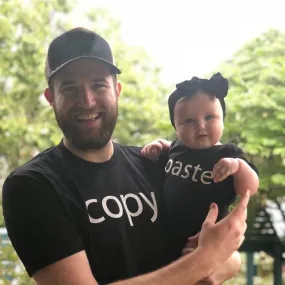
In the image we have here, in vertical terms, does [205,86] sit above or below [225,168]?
above

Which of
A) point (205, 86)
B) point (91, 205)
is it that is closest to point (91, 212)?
point (91, 205)

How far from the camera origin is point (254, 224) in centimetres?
283

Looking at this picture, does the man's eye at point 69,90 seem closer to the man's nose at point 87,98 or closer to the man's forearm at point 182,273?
the man's nose at point 87,98

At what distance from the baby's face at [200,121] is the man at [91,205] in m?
0.13

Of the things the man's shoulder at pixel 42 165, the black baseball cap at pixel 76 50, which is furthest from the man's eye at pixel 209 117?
the man's shoulder at pixel 42 165

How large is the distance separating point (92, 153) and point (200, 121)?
24 cm

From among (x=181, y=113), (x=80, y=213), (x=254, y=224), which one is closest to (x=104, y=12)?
(x=254, y=224)

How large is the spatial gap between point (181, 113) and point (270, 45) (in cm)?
160

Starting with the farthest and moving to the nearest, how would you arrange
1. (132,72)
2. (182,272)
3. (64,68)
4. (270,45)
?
1. (132,72)
2. (270,45)
3. (64,68)
4. (182,272)

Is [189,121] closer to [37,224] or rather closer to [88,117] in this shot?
[88,117]

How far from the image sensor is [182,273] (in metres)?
0.93

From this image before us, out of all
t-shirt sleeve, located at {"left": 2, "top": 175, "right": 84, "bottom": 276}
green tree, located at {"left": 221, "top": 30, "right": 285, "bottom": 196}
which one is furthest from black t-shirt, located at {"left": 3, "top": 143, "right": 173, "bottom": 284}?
green tree, located at {"left": 221, "top": 30, "right": 285, "bottom": 196}

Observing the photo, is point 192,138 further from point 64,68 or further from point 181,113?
point 64,68

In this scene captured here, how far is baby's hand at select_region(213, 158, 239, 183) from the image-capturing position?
981mm
